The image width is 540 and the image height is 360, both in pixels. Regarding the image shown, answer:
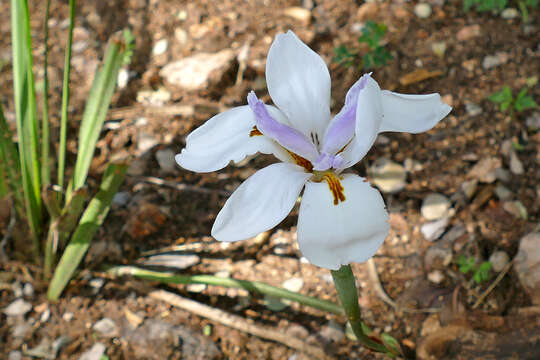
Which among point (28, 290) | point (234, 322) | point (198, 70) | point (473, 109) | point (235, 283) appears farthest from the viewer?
point (198, 70)

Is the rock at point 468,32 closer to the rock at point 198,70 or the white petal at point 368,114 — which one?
the rock at point 198,70

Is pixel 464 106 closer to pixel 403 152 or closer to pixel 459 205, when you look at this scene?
pixel 403 152

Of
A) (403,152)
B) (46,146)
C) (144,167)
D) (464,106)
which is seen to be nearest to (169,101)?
(144,167)

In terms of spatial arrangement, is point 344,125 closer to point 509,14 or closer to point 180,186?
point 180,186

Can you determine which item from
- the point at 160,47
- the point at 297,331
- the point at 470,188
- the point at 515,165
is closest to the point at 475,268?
the point at 470,188

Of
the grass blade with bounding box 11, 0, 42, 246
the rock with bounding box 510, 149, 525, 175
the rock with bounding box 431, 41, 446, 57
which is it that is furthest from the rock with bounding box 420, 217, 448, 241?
the grass blade with bounding box 11, 0, 42, 246

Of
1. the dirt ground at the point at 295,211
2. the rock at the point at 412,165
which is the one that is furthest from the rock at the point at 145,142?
the rock at the point at 412,165
